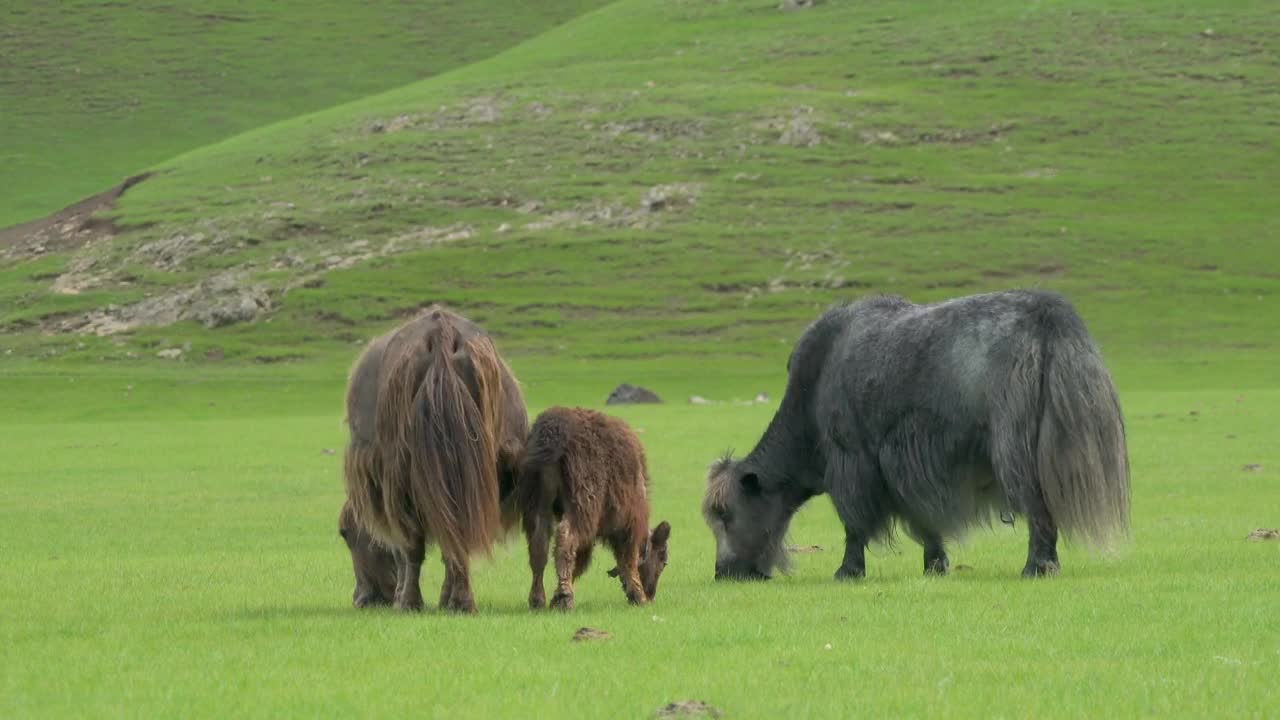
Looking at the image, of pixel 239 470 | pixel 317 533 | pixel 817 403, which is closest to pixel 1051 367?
pixel 817 403

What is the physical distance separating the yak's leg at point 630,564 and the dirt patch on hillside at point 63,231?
6226 centimetres

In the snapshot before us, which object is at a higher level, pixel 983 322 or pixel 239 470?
pixel 983 322

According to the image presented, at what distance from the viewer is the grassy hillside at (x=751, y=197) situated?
186 feet

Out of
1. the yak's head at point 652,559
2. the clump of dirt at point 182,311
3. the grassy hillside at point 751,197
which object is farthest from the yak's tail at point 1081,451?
the clump of dirt at point 182,311

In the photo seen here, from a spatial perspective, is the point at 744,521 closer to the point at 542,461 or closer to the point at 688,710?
the point at 542,461

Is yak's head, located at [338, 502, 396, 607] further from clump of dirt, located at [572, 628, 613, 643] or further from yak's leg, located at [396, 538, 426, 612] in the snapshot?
clump of dirt, located at [572, 628, 613, 643]

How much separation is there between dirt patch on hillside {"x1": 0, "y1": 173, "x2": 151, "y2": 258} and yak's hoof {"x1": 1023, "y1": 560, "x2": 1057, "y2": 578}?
205 ft

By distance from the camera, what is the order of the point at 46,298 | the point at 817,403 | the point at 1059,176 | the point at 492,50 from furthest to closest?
the point at 492,50 → the point at 1059,176 → the point at 46,298 → the point at 817,403

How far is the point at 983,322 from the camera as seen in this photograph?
494 inches

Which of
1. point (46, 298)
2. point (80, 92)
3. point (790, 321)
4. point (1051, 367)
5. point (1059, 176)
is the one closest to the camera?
point (1051, 367)

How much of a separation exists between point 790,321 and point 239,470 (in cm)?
3214

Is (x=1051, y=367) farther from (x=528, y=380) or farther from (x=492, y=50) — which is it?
(x=492, y=50)

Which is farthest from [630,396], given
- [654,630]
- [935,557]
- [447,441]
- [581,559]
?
[654,630]

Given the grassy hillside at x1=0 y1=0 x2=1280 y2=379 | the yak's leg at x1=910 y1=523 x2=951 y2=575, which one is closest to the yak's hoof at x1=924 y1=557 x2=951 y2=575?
the yak's leg at x1=910 y1=523 x2=951 y2=575
